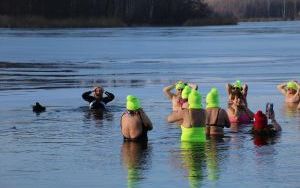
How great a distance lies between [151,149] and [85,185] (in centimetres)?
345

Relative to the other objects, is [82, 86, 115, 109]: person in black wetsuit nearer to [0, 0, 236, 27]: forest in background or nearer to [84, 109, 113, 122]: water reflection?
[84, 109, 113, 122]: water reflection

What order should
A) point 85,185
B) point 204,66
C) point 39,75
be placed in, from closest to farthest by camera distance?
point 85,185 → point 39,75 → point 204,66

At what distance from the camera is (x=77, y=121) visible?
2091 cm

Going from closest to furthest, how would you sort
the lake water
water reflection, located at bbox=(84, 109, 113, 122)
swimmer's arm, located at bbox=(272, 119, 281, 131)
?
the lake water → swimmer's arm, located at bbox=(272, 119, 281, 131) → water reflection, located at bbox=(84, 109, 113, 122)

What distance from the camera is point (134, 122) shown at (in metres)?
17.0

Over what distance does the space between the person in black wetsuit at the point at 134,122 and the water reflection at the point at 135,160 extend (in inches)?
6.8

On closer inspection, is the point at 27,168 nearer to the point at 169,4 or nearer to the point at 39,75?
the point at 39,75

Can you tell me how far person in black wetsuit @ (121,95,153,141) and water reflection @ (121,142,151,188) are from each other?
6.8 inches

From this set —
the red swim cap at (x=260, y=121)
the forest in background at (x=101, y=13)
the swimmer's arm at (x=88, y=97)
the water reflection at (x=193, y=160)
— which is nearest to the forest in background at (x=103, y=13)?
the forest in background at (x=101, y=13)

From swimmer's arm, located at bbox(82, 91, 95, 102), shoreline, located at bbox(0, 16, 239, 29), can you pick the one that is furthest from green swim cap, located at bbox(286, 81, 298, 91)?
shoreline, located at bbox(0, 16, 239, 29)

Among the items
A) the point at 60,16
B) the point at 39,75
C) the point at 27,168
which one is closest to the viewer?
the point at 27,168

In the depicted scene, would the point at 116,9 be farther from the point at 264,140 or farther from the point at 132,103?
the point at 132,103

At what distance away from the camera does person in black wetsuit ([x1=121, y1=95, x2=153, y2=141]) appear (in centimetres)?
1680

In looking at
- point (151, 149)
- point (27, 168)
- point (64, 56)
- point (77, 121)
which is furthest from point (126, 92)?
point (64, 56)
